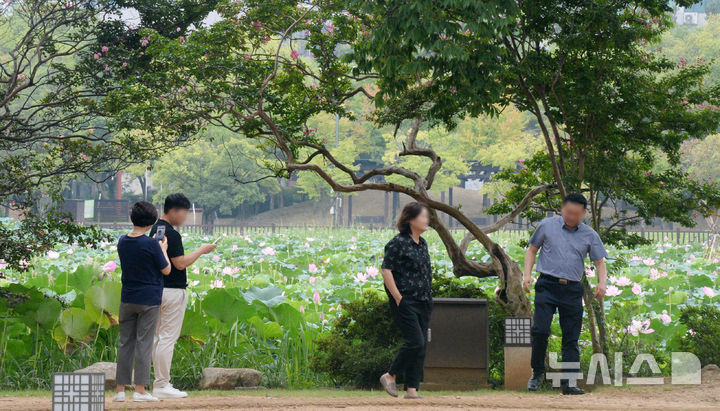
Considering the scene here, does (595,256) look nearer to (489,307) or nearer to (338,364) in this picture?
(489,307)

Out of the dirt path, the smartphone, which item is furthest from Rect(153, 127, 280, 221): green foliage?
the smartphone

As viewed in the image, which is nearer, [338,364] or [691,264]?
[338,364]

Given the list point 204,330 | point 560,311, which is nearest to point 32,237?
point 204,330

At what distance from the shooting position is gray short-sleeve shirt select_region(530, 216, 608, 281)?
20.3ft

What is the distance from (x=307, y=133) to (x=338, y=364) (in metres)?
3.05

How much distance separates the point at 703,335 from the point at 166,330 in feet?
19.6

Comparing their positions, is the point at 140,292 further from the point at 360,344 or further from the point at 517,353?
the point at 517,353

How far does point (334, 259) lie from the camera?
53.1ft

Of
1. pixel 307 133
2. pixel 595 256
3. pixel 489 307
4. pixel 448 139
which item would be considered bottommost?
pixel 489 307

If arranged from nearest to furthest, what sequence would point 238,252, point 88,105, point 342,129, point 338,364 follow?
point 338,364 → point 88,105 → point 238,252 → point 342,129

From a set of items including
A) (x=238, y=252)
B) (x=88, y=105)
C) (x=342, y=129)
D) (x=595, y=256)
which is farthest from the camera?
(x=342, y=129)

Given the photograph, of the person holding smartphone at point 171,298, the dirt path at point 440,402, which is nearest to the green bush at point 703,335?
the dirt path at point 440,402

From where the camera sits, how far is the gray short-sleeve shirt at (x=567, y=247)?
619cm

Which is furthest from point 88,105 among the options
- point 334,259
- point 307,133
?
point 334,259
